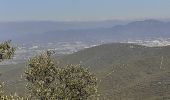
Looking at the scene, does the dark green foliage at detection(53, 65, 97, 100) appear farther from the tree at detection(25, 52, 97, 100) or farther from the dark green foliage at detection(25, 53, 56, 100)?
the dark green foliage at detection(25, 53, 56, 100)

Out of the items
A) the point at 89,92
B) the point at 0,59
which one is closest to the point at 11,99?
the point at 0,59

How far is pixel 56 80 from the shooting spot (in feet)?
158

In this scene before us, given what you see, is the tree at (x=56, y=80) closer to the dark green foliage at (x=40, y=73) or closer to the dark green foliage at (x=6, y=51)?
the dark green foliage at (x=40, y=73)

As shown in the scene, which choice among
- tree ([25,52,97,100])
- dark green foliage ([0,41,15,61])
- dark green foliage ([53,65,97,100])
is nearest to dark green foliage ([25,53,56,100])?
tree ([25,52,97,100])

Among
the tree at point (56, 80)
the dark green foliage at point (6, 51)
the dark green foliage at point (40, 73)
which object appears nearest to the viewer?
the dark green foliage at point (6, 51)

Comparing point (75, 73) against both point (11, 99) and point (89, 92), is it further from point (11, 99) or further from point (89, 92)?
point (11, 99)

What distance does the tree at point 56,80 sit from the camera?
4725cm

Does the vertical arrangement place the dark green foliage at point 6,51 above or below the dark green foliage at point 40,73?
above

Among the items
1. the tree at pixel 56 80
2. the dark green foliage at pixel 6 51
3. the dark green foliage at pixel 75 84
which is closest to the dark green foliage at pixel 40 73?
the tree at pixel 56 80

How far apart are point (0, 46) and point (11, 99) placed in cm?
733

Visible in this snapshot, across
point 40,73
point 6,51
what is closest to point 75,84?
point 40,73

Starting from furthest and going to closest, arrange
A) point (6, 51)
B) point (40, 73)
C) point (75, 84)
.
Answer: point (75, 84) < point (40, 73) < point (6, 51)

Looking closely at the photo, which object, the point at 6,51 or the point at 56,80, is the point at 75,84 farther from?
the point at 6,51

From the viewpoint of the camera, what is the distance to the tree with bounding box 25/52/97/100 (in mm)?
47250
